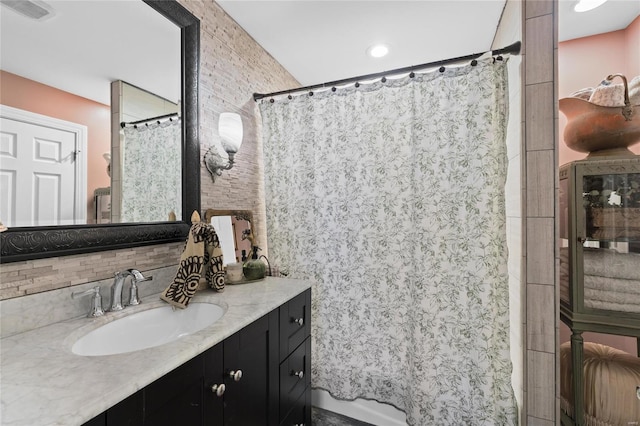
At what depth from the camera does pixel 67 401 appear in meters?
0.55

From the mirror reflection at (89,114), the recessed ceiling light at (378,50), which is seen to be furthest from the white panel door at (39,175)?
the recessed ceiling light at (378,50)

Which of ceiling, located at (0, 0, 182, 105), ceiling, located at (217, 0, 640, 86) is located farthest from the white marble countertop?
ceiling, located at (217, 0, 640, 86)

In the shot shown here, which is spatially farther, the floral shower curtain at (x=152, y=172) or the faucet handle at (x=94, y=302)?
the floral shower curtain at (x=152, y=172)

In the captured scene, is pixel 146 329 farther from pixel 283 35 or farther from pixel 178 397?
pixel 283 35

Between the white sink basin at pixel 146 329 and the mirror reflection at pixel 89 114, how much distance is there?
39 cm

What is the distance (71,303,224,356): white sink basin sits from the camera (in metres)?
0.90

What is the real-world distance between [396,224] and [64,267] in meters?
1.53

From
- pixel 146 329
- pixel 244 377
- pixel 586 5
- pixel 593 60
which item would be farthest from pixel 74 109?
pixel 593 60

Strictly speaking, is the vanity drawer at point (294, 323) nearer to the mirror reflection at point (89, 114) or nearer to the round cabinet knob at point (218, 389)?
the round cabinet knob at point (218, 389)

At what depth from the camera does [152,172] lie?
1291mm

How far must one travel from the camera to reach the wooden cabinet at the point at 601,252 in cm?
123

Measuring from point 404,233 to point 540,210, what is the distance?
657 millimetres

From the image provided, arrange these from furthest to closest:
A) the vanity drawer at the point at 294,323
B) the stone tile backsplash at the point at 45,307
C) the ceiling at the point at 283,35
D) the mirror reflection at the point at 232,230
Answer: the mirror reflection at the point at 232,230 → the vanity drawer at the point at 294,323 → the ceiling at the point at 283,35 → the stone tile backsplash at the point at 45,307

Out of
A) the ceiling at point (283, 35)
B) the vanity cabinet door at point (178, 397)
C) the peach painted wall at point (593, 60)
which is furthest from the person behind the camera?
the peach painted wall at point (593, 60)
